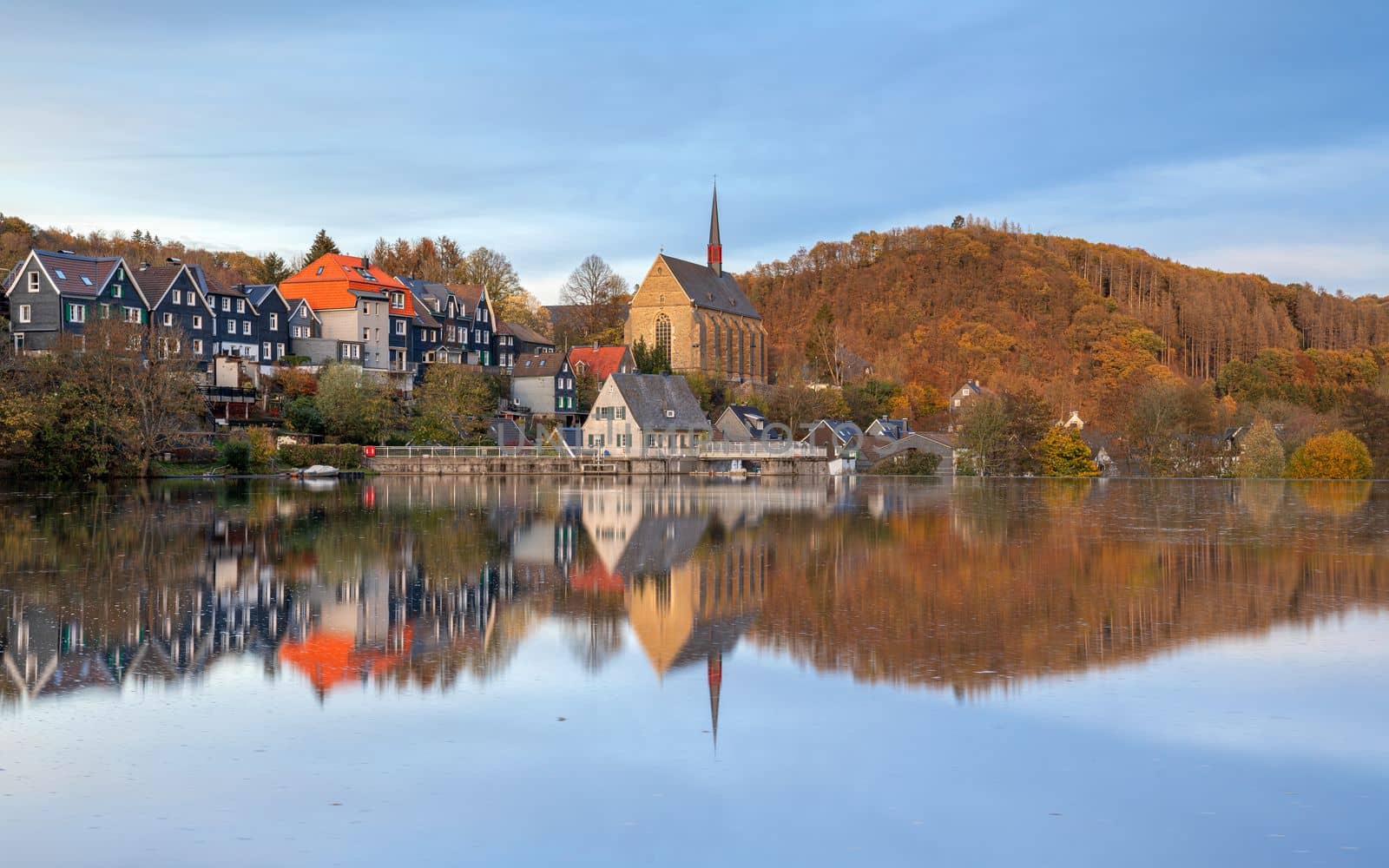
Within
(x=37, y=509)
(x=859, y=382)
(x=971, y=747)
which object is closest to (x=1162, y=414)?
(x=859, y=382)

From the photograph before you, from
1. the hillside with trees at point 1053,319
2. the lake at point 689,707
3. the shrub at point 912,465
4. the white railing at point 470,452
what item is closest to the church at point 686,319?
the hillside with trees at point 1053,319

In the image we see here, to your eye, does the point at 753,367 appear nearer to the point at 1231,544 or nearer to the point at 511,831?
the point at 1231,544

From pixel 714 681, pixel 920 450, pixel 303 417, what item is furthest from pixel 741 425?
pixel 714 681

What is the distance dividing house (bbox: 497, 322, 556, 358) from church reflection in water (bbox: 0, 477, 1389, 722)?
4892 cm

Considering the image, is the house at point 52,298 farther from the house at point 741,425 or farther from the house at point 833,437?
the house at point 833,437

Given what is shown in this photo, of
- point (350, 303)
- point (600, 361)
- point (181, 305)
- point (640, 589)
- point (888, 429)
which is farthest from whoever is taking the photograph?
point (600, 361)

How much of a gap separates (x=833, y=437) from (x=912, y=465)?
20.2ft

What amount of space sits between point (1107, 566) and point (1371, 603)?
437 centimetres

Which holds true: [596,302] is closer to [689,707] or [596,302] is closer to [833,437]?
[833,437]

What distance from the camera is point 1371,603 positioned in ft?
53.7

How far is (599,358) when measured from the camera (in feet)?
273

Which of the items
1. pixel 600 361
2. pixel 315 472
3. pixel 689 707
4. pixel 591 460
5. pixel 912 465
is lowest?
pixel 689 707

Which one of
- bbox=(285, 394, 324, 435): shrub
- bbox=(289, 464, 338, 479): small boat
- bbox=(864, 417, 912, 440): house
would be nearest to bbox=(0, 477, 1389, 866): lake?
bbox=(289, 464, 338, 479): small boat

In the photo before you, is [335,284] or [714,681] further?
[335,284]
